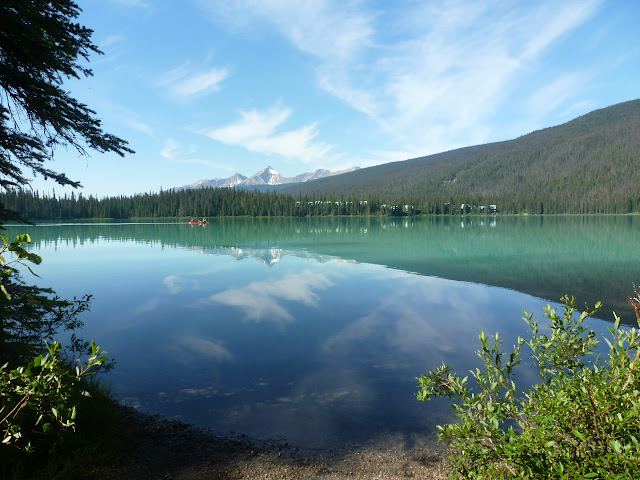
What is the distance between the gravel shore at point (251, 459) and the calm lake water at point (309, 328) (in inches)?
15.4

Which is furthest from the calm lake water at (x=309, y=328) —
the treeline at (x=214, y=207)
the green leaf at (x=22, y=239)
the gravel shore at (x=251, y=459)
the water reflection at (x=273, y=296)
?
the treeline at (x=214, y=207)

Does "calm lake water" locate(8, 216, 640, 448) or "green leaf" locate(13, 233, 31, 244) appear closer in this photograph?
"green leaf" locate(13, 233, 31, 244)

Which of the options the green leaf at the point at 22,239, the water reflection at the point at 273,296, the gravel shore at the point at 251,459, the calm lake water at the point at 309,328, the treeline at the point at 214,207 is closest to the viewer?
the green leaf at the point at 22,239

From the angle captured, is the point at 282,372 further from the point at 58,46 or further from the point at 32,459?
the point at 58,46

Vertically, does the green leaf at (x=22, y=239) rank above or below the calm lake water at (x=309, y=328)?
above

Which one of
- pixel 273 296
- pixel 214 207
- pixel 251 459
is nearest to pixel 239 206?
pixel 214 207

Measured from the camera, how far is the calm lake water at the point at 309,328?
7871mm

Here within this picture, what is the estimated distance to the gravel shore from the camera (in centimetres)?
564

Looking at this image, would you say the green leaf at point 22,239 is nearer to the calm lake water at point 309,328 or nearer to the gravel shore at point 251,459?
the gravel shore at point 251,459

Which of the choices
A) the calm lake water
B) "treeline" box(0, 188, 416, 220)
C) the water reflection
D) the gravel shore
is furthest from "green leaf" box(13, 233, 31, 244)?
"treeline" box(0, 188, 416, 220)

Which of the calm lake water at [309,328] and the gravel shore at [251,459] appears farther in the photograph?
the calm lake water at [309,328]

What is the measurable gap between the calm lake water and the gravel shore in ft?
1.28

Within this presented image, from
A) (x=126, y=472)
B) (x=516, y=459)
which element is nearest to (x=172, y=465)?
(x=126, y=472)

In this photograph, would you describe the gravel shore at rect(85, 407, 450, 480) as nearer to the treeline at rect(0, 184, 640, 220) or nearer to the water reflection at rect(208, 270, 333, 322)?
the water reflection at rect(208, 270, 333, 322)
